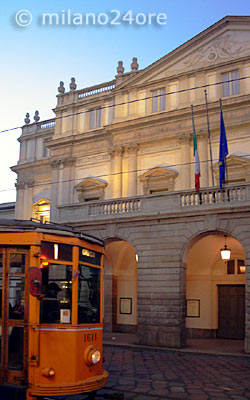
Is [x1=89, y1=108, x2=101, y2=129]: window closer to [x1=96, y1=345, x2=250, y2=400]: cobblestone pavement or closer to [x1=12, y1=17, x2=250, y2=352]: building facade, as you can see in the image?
[x1=12, y1=17, x2=250, y2=352]: building facade

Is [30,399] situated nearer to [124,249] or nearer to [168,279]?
[168,279]

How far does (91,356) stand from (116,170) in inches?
687

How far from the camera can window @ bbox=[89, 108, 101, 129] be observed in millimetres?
26625

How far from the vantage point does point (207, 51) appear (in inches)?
915

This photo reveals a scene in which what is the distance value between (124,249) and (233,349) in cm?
781

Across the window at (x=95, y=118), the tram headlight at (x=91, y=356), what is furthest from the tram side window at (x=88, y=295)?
the window at (x=95, y=118)

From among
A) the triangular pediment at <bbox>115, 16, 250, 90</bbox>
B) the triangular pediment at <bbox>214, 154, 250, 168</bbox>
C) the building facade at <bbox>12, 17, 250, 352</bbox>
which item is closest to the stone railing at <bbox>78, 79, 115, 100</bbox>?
the building facade at <bbox>12, 17, 250, 352</bbox>

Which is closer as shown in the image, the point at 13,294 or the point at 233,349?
the point at 13,294

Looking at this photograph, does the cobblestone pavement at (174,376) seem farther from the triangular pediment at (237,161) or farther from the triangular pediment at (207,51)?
the triangular pediment at (207,51)

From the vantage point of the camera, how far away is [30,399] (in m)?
6.98

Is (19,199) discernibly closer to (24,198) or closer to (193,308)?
(24,198)

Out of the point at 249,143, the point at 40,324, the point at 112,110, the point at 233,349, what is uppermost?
the point at 112,110

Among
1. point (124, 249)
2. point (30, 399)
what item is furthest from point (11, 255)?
point (124, 249)

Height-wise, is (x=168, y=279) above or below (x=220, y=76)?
below
